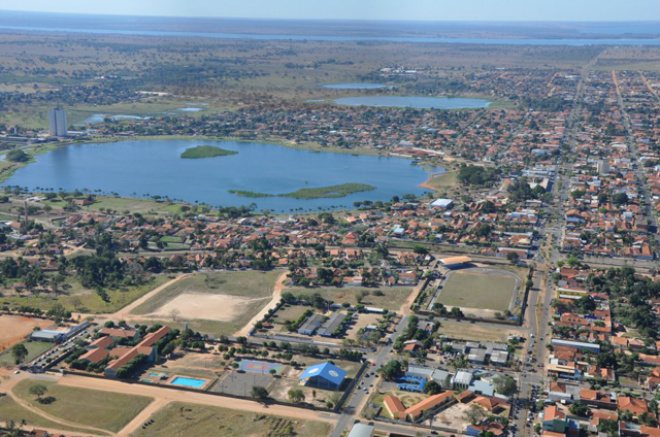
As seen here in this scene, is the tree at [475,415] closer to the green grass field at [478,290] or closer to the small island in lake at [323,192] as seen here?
the green grass field at [478,290]

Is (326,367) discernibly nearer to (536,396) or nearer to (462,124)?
(536,396)

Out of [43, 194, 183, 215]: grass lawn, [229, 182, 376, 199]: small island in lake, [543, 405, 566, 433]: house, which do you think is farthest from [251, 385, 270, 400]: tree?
[229, 182, 376, 199]: small island in lake

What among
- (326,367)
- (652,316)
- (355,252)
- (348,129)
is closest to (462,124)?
(348,129)

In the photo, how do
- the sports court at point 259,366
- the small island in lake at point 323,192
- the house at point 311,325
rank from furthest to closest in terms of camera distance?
1. the small island in lake at point 323,192
2. the house at point 311,325
3. the sports court at point 259,366

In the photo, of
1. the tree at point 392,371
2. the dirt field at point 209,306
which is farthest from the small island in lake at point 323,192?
the tree at point 392,371

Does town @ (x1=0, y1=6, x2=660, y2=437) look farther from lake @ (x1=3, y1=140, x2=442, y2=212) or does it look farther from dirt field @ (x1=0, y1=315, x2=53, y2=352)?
lake @ (x1=3, y1=140, x2=442, y2=212)
